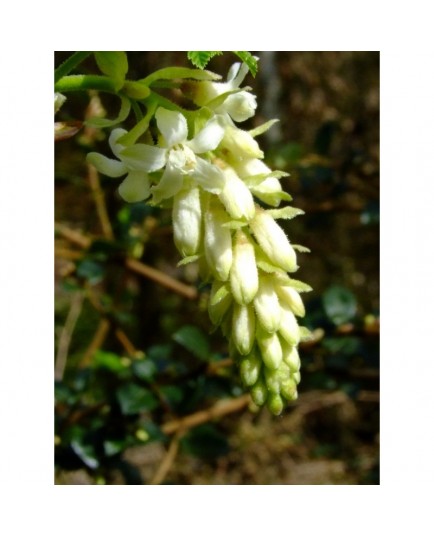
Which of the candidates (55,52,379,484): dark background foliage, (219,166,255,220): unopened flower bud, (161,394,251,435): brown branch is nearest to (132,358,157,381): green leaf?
(55,52,379,484): dark background foliage

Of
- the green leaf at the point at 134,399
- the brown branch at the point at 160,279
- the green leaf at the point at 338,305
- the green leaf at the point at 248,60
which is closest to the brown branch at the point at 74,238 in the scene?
the brown branch at the point at 160,279

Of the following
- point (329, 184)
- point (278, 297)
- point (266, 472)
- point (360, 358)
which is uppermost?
point (329, 184)

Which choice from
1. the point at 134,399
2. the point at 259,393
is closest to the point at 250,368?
the point at 259,393

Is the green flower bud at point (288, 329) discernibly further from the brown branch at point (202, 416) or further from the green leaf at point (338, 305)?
the brown branch at point (202, 416)

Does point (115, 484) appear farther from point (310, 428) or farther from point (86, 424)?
point (310, 428)

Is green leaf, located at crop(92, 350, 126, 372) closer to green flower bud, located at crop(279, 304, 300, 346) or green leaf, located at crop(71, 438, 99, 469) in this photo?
green leaf, located at crop(71, 438, 99, 469)
